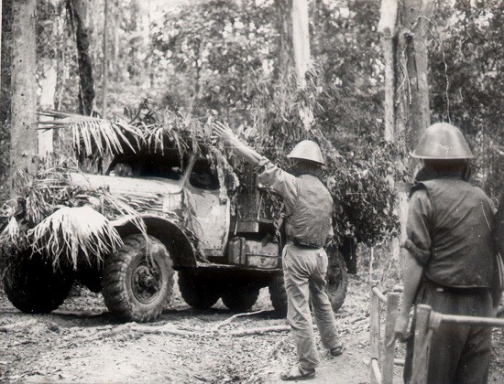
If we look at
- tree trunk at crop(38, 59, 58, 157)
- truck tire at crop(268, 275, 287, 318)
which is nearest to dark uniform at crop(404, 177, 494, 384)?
truck tire at crop(268, 275, 287, 318)

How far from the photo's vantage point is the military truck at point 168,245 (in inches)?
369

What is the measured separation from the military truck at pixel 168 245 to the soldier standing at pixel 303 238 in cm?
285

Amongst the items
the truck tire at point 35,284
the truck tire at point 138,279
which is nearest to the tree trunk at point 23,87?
the truck tire at point 35,284

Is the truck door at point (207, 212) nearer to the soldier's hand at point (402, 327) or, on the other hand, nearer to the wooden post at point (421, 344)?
the soldier's hand at point (402, 327)

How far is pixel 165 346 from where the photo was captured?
7.87 metres

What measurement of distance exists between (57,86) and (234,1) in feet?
23.1

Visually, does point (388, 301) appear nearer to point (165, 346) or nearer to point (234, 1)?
point (165, 346)

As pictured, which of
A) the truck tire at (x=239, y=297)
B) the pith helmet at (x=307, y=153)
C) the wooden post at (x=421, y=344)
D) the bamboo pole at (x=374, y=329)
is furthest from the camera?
the truck tire at (x=239, y=297)

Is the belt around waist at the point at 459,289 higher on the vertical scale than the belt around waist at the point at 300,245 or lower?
higher

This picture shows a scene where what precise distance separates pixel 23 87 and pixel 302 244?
6534 mm

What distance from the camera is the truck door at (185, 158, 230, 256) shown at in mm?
10492

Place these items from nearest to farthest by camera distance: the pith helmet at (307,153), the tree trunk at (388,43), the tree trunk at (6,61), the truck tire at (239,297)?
1. the pith helmet at (307,153)
2. the truck tire at (239,297)
3. the tree trunk at (6,61)
4. the tree trunk at (388,43)

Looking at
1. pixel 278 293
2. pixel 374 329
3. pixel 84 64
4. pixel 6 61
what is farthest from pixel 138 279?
pixel 6 61

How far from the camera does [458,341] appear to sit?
154 inches
